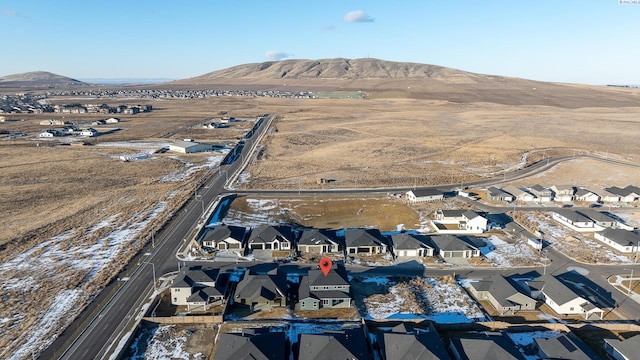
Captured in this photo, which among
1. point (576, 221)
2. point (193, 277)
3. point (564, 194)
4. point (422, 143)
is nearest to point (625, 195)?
point (564, 194)

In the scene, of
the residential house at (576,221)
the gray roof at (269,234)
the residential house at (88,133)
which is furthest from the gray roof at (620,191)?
the residential house at (88,133)

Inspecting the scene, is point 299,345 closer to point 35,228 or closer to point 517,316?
point 517,316

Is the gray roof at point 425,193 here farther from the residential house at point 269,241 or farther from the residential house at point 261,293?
the residential house at point 261,293

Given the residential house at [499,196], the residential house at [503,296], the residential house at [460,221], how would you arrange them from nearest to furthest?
the residential house at [503,296] → the residential house at [460,221] → the residential house at [499,196]

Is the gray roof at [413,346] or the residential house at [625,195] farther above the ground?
the residential house at [625,195]

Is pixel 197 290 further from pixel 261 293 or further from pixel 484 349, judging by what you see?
pixel 484 349

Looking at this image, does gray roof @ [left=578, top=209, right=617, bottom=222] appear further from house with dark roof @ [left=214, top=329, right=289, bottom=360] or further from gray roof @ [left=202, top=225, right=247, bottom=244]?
house with dark roof @ [left=214, top=329, right=289, bottom=360]
